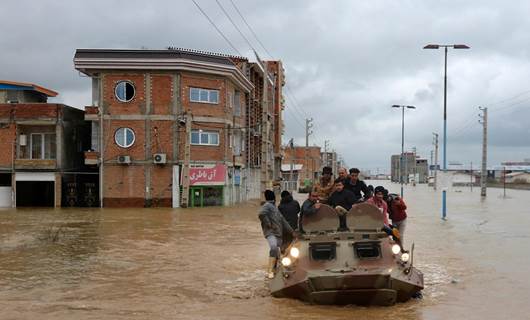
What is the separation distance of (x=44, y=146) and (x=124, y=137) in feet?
19.3

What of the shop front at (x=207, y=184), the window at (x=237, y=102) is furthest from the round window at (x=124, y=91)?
the window at (x=237, y=102)

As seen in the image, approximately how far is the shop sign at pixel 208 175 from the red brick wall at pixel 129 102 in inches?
206

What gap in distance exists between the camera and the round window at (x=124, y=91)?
40.0m

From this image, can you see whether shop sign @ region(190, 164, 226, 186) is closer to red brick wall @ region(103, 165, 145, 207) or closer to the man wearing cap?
red brick wall @ region(103, 165, 145, 207)

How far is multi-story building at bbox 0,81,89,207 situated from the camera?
4022 centimetres

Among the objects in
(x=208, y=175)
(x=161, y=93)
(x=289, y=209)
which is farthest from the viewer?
(x=208, y=175)

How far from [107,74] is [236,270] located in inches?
1123

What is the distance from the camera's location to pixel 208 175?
40750 millimetres

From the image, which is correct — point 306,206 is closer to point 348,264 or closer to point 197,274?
point 348,264

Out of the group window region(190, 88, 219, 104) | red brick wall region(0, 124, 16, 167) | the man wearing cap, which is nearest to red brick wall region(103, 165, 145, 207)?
window region(190, 88, 219, 104)

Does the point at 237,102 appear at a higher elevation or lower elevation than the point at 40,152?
higher

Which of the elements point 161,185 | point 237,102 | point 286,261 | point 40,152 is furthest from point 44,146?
point 286,261

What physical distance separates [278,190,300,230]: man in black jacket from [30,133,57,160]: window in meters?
32.9

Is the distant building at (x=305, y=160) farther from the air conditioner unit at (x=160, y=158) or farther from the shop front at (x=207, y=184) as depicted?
the air conditioner unit at (x=160, y=158)
